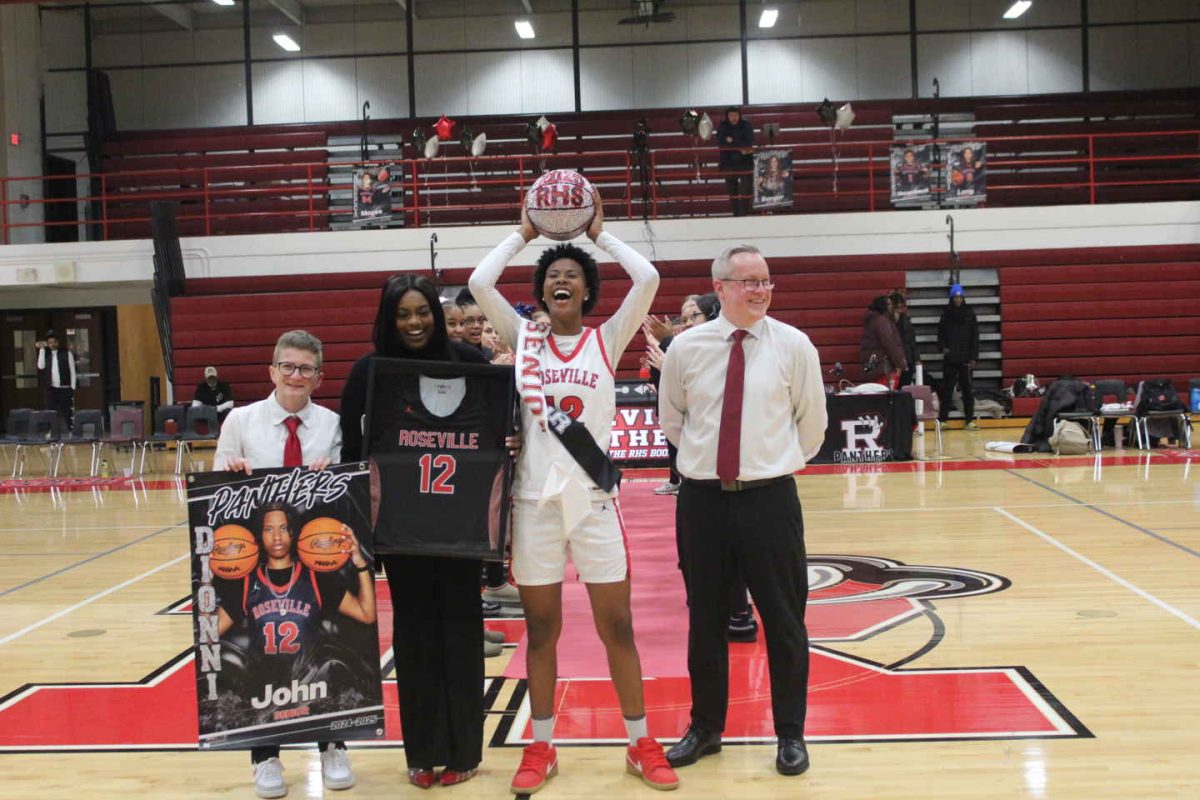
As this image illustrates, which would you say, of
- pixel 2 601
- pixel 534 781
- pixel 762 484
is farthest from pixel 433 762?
pixel 2 601

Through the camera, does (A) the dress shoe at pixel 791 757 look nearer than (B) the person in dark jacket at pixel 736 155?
Yes

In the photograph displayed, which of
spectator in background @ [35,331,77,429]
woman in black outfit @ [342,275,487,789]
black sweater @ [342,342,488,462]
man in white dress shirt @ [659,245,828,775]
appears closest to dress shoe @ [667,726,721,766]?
man in white dress shirt @ [659,245,828,775]

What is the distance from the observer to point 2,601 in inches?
291

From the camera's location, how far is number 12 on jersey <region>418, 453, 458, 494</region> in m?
3.85

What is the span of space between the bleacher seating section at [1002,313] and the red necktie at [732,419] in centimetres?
1367

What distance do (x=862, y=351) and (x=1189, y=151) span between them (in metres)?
8.43

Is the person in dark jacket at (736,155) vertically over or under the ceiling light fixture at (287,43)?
under

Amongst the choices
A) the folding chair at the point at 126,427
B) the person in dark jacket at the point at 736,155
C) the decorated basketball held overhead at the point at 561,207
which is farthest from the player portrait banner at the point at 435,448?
the person in dark jacket at the point at 736,155

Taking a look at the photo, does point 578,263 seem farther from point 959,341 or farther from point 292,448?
point 959,341

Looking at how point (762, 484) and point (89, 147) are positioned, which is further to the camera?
point (89, 147)

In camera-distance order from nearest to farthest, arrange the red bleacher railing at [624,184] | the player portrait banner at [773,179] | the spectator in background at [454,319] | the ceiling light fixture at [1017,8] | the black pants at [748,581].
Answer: the black pants at [748,581] → the spectator in background at [454,319] → the player portrait banner at [773,179] → the red bleacher railing at [624,184] → the ceiling light fixture at [1017,8]

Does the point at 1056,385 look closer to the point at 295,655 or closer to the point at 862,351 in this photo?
the point at 862,351

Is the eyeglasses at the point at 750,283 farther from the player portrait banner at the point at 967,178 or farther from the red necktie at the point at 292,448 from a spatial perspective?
the player portrait banner at the point at 967,178

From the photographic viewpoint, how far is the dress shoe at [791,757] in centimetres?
390
